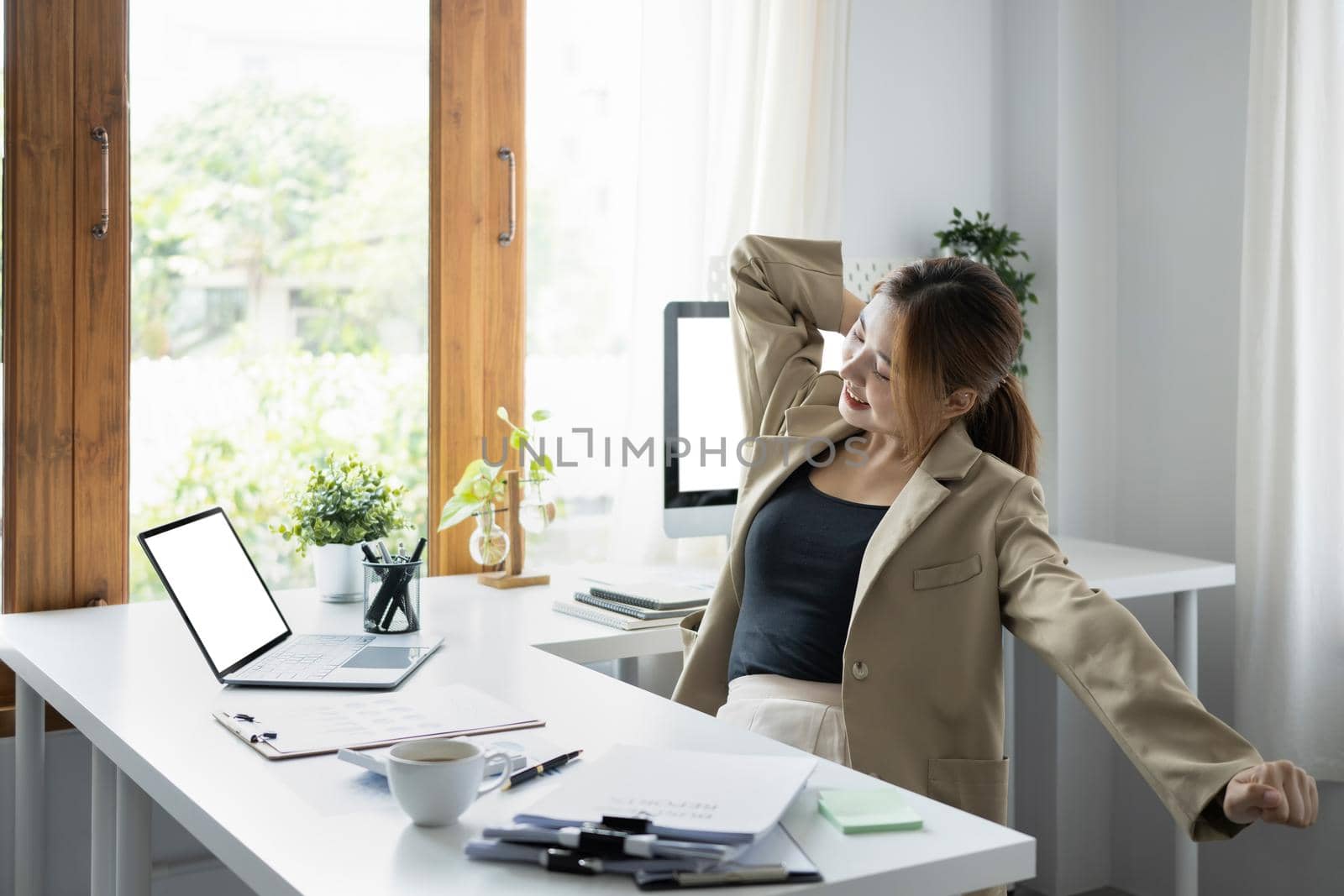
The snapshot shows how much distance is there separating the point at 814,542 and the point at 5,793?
4.93 ft

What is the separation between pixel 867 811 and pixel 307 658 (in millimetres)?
879

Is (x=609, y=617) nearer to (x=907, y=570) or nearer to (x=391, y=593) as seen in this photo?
(x=391, y=593)

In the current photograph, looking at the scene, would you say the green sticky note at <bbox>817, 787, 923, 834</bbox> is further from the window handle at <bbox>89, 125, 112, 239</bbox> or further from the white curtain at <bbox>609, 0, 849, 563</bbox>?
the window handle at <bbox>89, 125, 112, 239</bbox>

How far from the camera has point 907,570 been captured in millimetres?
1576

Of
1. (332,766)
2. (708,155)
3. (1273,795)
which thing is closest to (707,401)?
(708,155)

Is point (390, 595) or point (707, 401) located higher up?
point (707, 401)

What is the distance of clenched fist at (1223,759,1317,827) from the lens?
110cm

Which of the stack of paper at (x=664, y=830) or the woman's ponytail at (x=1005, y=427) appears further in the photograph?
the woman's ponytail at (x=1005, y=427)

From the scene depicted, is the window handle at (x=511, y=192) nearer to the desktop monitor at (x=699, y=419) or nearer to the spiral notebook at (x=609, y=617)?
the desktop monitor at (x=699, y=419)

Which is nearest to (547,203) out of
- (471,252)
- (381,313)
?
(471,252)

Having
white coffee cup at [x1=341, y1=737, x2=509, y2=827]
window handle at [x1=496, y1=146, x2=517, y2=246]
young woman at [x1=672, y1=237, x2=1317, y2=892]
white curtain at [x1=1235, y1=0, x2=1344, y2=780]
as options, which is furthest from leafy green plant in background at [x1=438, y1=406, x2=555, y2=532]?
white curtain at [x1=1235, y1=0, x2=1344, y2=780]

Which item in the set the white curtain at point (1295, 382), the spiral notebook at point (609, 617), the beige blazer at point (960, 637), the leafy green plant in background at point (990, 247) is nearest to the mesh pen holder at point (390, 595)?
the spiral notebook at point (609, 617)

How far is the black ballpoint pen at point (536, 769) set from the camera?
1.18 meters

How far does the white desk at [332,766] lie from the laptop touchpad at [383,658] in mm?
30
